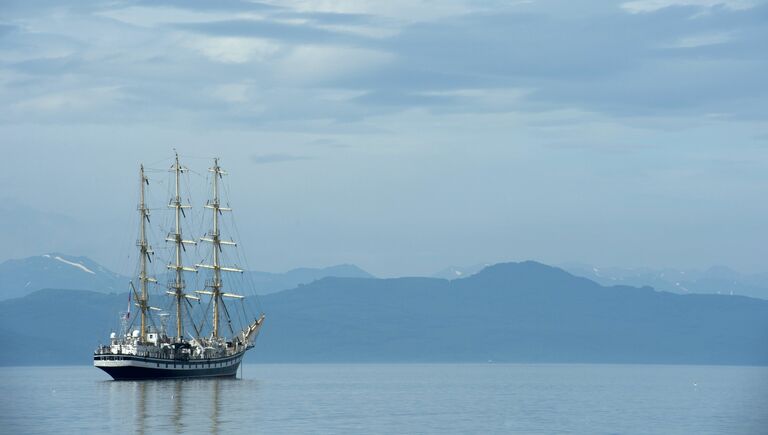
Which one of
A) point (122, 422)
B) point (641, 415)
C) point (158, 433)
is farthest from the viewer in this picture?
point (641, 415)

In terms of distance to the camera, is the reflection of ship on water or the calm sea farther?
the calm sea

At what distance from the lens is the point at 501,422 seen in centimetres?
12900

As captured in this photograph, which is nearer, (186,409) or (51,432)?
(51,432)

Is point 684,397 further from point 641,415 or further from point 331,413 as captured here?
point 331,413

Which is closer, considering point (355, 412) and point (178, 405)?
point (355, 412)

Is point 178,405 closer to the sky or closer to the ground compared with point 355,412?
closer to the sky

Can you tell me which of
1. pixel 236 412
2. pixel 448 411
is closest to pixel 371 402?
pixel 448 411

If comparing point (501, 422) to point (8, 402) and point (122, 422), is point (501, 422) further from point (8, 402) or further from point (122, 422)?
point (8, 402)

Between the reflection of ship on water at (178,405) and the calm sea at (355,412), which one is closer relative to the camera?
the reflection of ship on water at (178,405)

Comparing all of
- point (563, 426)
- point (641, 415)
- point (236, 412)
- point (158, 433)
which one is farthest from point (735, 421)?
point (158, 433)

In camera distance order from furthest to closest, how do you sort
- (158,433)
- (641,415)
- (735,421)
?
(641,415), (735,421), (158,433)

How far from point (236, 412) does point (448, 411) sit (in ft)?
79.9

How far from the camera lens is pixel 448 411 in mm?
147750

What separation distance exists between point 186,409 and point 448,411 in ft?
94.1
